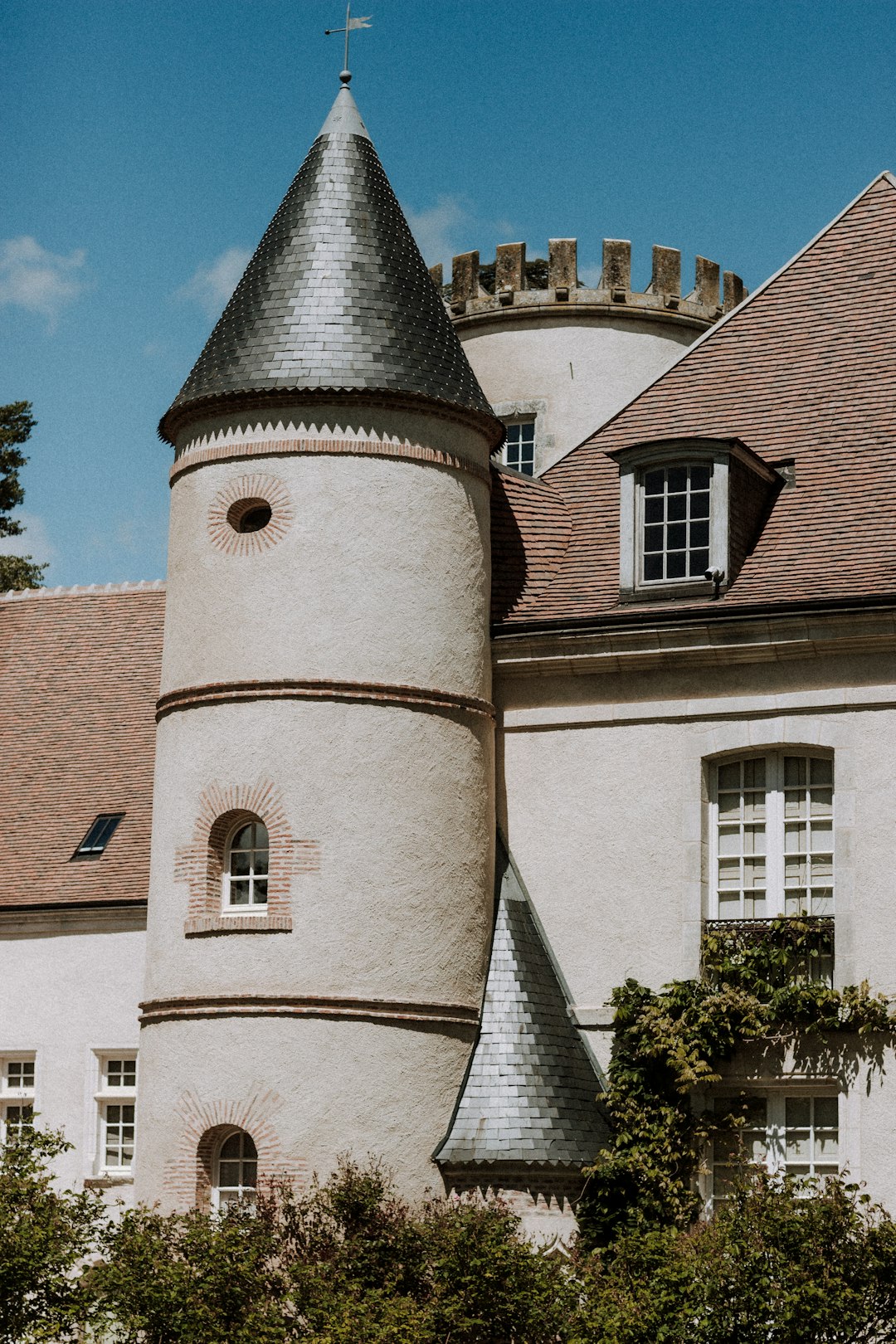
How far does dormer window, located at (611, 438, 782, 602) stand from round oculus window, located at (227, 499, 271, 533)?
3.84 m

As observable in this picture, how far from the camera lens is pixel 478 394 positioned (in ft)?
74.4

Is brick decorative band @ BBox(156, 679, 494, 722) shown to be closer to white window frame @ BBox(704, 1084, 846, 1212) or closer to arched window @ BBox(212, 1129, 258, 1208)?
arched window @ BBox(212, 1129, 258, 1208)

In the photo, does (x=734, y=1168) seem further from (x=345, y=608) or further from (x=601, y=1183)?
(x=345, y=608)

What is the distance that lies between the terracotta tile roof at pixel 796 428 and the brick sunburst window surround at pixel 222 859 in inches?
139

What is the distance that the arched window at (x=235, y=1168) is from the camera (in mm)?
20406

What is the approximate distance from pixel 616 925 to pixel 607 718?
7.05ft

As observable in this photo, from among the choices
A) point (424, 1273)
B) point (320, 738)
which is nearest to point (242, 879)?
point (320, 738)

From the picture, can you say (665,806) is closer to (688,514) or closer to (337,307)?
(688,514)

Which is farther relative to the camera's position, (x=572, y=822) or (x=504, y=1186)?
(x=572, y=822)

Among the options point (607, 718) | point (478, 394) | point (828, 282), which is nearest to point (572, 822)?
point (607, 718)

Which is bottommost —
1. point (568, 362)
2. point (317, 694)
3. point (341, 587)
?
point (317, 694)

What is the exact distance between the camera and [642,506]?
74.0ft

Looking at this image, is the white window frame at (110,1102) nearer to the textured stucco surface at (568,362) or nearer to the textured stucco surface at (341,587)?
the textured stucco surface at (341,587)

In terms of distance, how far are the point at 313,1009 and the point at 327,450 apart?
5.72 metres
